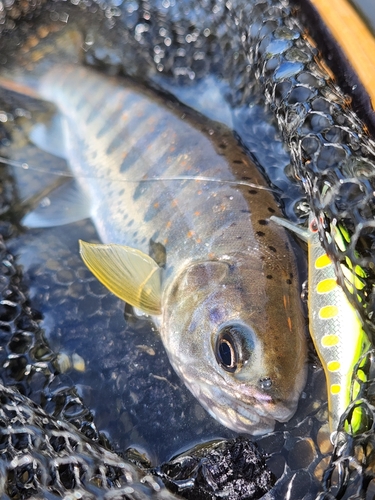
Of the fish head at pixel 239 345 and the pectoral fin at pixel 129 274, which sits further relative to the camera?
the pectoral fin at pixel 129 274

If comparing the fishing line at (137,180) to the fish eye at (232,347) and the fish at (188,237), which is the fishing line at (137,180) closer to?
the fish at (188,237)

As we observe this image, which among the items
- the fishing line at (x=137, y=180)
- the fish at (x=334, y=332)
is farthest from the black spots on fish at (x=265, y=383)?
the fishing line at (x=137, y=180)

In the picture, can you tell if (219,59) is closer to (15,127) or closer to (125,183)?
(125,183)

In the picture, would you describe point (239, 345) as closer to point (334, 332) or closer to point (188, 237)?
point (334, 332)

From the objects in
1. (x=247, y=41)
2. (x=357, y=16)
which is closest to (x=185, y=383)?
(x=247, y=41)

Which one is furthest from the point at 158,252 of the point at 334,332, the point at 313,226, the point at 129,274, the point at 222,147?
the point at 334,332
